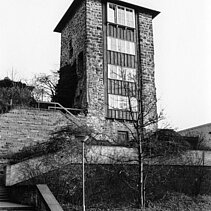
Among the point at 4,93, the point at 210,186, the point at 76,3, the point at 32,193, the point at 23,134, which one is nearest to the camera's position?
the point at 32,193

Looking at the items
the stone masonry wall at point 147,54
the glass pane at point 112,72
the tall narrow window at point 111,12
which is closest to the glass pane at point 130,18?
the stone masonry wall at point 147,54

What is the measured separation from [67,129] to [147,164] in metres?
4.20

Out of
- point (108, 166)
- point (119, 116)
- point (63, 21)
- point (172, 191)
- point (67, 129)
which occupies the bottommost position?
Answer: point (172, 191)

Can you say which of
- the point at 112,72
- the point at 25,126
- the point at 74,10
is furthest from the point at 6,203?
the point at 74,10

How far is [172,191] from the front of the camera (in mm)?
14383

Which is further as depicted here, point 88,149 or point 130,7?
point 130,7

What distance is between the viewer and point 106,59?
87.0ft

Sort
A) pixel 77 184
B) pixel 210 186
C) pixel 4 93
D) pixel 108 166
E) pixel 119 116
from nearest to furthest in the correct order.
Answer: pixel 77 184 → pixel 108 166 → pixel 210 186 → pixel 4 93 → pixel 119 116

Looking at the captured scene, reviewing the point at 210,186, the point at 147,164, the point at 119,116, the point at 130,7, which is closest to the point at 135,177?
the point at 147,164

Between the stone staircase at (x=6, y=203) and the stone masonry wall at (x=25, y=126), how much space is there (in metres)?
4.48

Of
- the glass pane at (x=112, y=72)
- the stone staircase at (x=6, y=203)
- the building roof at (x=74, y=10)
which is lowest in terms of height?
the stone staircase at (x=6, y=203)

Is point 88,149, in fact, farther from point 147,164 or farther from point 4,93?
point 4,93

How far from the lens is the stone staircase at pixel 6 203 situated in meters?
10.4

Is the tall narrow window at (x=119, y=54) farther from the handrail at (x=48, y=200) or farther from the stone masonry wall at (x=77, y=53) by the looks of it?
the handrail at (x=48, y=200)
